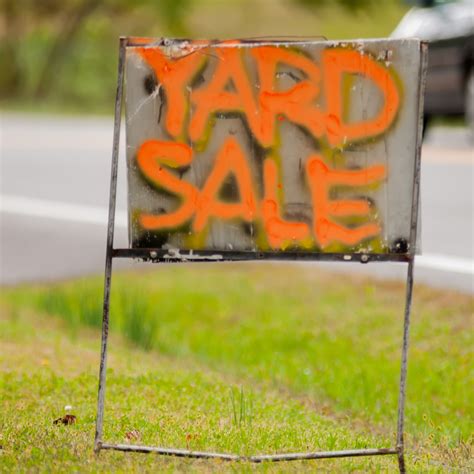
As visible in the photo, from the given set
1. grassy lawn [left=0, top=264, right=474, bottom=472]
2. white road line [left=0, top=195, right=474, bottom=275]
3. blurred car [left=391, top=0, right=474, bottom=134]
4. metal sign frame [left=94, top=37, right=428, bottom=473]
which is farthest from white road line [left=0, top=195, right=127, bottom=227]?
metal sign frame [left=94, top=37, right=428, bottom=473]

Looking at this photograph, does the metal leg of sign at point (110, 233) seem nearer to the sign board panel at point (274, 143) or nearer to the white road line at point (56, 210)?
the sign board panel at point (274, 143)

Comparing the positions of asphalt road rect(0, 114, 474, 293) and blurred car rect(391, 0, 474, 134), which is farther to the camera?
blurred car rect(391, 0, 474, 134)

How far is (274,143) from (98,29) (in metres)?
25.6

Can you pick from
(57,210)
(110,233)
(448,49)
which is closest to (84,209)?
(57,210)

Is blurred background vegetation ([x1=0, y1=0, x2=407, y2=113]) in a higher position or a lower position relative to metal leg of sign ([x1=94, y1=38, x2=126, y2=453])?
higher

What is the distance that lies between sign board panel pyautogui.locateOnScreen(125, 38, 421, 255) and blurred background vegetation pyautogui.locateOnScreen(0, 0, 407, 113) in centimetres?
2123

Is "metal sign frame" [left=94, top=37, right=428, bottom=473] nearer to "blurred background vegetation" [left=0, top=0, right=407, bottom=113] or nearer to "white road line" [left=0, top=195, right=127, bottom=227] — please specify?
"white road line" [left=0, top=195, right=127, bottom=227]

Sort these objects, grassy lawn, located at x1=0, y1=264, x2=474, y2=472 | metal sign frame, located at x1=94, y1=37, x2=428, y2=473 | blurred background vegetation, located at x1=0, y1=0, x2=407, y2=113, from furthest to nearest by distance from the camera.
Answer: blurred background vegetation, located at x1=0, y1=0, x2=407, y2=113 → grassy lawn, located at x1=0, y1=264, x2=474, y2=472 → metal sign frame, located at x1=94, y1=37, x2=428, y2=473

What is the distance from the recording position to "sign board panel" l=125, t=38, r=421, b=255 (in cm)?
463

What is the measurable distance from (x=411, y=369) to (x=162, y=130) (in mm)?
2826

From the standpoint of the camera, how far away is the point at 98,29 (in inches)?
1170

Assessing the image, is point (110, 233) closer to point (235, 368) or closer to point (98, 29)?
point (235, 368)

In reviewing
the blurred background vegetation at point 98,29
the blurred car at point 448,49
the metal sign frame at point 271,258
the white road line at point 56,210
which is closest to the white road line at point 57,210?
the white road line at point 56,210

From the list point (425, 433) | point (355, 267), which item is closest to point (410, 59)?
point (425, 433)
